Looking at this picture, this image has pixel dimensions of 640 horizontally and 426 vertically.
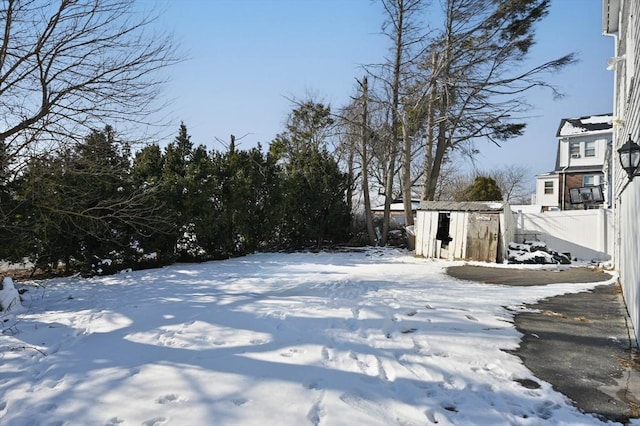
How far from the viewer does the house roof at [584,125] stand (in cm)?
2312

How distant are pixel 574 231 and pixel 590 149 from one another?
1511cm

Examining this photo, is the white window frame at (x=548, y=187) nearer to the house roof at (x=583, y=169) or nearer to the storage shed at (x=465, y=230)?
the house roof at (x=583, y=169)

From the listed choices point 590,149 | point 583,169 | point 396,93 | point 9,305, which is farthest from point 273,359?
point 590,149

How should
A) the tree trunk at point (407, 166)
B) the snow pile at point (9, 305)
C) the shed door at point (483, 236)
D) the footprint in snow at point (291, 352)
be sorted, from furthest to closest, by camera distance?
the tree trunk at point (407, 166)
the shed door at point (483, 236)
the snow pile at point (9, 305)
the footprint in snow at point (291, 352)

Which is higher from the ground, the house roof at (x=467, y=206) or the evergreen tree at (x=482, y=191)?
the evergreen tree at (x=482, y=191)

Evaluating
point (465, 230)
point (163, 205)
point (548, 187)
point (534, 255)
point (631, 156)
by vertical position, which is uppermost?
point (548, 187)

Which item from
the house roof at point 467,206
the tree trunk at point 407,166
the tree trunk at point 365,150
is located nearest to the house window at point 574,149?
the tree trunk at point 407,166

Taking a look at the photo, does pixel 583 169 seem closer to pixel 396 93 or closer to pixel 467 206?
pixel 396 93

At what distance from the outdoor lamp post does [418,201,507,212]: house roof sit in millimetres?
6593

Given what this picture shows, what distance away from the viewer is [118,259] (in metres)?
9.27

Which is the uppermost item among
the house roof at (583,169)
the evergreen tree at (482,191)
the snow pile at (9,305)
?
the house roof at (583,169)

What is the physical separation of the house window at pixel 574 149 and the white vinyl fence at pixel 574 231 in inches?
577

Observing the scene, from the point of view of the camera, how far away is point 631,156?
4348 mm

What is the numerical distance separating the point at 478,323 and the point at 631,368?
148 centimetres
